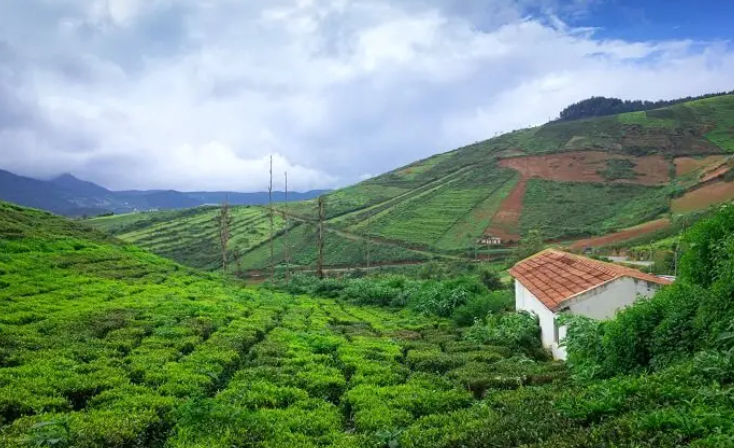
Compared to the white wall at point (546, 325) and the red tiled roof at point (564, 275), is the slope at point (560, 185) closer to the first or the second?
the red tiled roof at point (564, 275)

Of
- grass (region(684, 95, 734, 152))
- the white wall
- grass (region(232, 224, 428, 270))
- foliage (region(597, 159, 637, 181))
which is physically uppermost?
grass (region(684, 95, 734, 152))

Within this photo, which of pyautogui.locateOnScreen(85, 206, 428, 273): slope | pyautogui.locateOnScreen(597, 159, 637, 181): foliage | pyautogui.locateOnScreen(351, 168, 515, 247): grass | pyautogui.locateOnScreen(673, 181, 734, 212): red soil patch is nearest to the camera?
pyautogui.locateOnScreen(673, 181, 734, 212): red soil patch

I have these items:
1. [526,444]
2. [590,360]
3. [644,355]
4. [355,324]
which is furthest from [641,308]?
[355,324]

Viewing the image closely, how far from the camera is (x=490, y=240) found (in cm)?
9775

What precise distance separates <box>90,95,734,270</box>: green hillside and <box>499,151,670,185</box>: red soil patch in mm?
309

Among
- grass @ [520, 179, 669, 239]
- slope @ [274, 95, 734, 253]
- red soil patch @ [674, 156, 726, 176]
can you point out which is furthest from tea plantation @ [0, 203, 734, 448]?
red soil patch @ [674, 156, 726, 176]

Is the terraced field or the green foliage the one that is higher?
the terraced field

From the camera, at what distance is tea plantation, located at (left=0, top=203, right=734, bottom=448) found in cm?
859

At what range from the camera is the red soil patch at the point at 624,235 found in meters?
82.4

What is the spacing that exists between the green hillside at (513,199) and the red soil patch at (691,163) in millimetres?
233

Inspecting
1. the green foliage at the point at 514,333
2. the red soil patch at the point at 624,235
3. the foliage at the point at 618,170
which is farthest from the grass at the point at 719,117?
the green foliage at the point at 514,333

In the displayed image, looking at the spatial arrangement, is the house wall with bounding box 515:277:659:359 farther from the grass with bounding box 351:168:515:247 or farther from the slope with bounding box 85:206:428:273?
the grass with bounding box 351:168:515:247

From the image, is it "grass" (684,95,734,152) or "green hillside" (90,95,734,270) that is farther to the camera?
"grass" (684,95,734,152)

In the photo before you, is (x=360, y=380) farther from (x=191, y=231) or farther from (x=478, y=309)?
(x=191, y=231)
